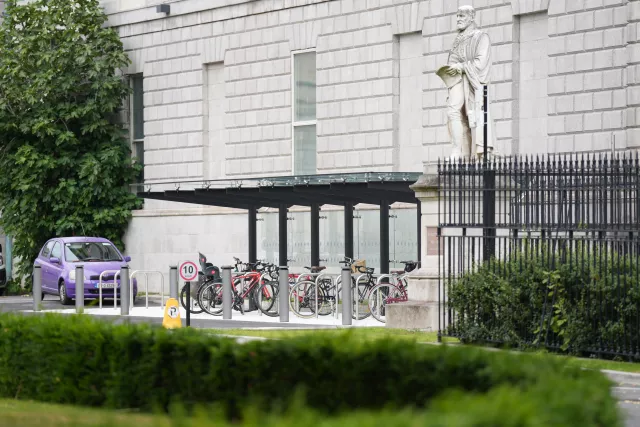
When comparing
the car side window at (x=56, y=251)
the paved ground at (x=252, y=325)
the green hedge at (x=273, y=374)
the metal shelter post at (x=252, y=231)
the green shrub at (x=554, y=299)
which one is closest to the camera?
the green hedge at (x=273, y=374)

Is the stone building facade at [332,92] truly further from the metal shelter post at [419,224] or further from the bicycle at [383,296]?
the bicycle at [383,296]

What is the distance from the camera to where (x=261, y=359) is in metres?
9.17

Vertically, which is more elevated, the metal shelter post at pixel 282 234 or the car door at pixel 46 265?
the metal shelter post at pixel 282 234

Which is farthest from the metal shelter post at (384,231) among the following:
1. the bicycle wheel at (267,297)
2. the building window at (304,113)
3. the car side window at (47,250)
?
the car side window at (47,250)

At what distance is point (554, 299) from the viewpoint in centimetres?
1694

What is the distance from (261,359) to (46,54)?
2898 centimetres

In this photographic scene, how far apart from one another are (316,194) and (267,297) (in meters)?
2.32

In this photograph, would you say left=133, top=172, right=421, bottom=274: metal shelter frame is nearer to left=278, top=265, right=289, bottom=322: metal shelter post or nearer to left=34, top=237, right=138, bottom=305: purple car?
A: left=278, top=265, right=289, bottom=322: metal shelter post

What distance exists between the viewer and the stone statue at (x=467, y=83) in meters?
21.2

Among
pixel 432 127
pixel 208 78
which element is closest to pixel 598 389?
pixel 432 127

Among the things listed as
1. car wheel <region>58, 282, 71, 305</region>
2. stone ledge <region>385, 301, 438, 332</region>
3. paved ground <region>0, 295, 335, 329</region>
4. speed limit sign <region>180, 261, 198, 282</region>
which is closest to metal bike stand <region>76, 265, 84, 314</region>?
paved ground <region>0, 295, 335, 329</region>

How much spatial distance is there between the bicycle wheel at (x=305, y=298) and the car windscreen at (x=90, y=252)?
758cm

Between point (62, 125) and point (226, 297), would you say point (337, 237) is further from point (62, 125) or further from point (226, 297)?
point (62, 125)

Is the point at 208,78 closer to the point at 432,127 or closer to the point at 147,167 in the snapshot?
the point at 147,167
